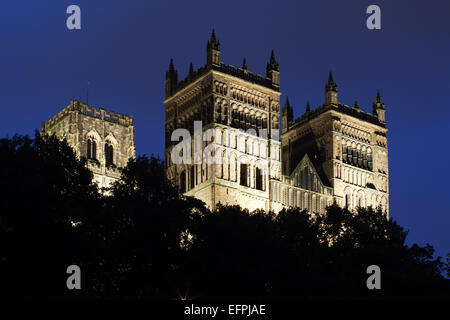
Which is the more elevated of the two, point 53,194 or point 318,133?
point 318,133

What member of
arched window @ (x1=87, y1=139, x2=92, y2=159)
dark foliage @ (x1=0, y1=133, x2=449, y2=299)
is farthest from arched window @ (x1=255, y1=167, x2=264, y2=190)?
dark foliage @ (x1=0, y1=133, x2=449, y2=299)

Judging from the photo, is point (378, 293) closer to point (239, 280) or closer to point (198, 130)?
point (239, 280)

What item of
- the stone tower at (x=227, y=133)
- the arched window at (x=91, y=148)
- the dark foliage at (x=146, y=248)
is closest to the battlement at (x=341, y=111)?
the stone tower at (x=227, y=133)

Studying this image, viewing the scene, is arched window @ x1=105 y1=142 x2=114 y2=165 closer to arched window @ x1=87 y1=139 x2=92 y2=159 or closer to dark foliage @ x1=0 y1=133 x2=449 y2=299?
arched window @ x1=87 y1=139 x2=92 y2=159

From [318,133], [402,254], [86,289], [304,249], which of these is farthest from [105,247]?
[318,133]

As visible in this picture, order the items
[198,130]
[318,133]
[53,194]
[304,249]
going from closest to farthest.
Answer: [53,194]
[304,249]
[198,130]
[318,133]

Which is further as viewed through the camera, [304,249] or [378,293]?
[304,249]

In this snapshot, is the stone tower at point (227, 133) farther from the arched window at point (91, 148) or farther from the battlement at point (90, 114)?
the arched window at point (91, 148)

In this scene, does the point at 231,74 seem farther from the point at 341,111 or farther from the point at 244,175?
the point at 341,111

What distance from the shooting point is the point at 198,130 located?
97.9 meters

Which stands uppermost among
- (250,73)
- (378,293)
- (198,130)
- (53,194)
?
(250,73)

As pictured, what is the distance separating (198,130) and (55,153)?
38.1 meters

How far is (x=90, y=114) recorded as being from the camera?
322 feet

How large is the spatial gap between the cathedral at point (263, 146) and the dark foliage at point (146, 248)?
23.1 metres
